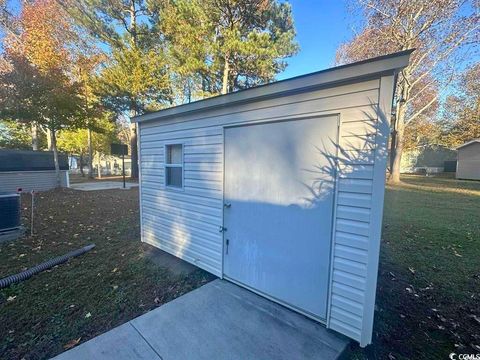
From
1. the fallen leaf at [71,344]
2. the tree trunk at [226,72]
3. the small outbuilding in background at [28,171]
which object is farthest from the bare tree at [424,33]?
the small outbuilding in background at [28,171]

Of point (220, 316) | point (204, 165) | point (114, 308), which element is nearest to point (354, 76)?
point (204, 165)

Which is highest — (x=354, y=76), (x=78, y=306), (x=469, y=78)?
(x=469, y=78)

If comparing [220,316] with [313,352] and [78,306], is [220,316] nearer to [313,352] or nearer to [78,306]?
[313,352]

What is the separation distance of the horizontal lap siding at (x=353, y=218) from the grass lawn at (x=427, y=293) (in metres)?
0.36

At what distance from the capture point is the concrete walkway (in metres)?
2.04

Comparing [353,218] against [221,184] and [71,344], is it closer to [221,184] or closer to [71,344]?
[221,184]

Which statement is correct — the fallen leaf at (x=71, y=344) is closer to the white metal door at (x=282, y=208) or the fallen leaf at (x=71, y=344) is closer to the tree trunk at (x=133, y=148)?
the white metal door at (x=282, y=208)

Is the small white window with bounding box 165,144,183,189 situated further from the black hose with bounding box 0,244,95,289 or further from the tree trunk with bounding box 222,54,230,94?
the tree trunk with bounding box 222,54,230,94

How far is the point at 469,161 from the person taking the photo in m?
19.9

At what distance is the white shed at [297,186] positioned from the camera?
2020 mm

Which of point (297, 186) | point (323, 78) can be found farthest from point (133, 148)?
point (323, 78)

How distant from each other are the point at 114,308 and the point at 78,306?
1.47ft

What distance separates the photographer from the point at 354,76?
199 centimetres

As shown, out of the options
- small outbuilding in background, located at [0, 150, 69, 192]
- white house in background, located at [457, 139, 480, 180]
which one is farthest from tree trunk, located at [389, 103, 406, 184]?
small outbuilding in background, located at [0, 150, 69, 192]
